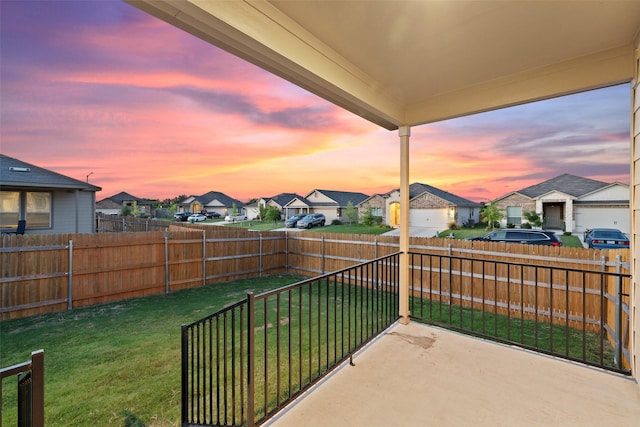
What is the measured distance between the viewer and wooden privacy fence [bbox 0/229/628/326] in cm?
428

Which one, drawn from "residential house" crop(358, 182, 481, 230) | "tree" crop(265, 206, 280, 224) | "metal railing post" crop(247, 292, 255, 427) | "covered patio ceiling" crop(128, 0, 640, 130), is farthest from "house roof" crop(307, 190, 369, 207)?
"metal railing post" crop(247, 292, 255, 427)

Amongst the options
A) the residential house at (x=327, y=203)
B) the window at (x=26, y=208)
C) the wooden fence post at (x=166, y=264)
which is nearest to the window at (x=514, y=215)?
the wooden fence post at (x=166, y=264)

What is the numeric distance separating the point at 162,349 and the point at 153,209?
29.5 meters

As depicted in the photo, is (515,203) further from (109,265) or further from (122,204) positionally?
(122,204)

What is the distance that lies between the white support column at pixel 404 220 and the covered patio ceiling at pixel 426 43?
0.56m

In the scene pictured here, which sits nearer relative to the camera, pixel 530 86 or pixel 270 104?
pixel 530 86

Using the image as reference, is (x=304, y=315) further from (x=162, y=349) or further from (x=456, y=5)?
(x=456, y=5)

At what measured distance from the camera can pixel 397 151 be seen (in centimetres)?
330

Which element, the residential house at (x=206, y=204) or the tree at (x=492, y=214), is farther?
the residential house at (x=206, y=204)

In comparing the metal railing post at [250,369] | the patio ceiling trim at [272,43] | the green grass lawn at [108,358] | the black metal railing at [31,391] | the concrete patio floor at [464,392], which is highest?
the patio ceiling trim at [272,43]

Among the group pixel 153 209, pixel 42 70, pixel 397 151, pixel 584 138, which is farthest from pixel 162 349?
pixel 153 209

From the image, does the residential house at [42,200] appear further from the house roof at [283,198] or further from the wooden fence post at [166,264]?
the house roof at [283,198]

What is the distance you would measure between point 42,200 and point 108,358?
7.61 m

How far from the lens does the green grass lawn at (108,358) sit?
2.11m
